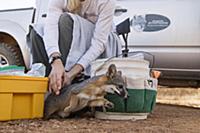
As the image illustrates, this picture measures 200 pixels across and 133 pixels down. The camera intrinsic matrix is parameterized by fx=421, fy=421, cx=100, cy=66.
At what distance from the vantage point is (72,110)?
2115 mm

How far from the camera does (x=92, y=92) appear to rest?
6.70 ft

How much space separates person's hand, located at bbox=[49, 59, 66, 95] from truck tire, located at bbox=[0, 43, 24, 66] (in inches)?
56.8

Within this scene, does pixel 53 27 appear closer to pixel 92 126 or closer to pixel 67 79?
pixel 67 79

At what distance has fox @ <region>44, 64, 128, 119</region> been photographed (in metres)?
2.04

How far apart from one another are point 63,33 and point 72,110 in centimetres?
49

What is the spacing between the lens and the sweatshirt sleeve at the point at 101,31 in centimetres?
233

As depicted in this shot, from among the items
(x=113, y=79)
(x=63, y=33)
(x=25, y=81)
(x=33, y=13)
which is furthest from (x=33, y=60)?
(x=33, y=13)

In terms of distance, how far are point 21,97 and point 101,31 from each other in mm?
607

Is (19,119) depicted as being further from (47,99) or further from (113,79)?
(113,79)

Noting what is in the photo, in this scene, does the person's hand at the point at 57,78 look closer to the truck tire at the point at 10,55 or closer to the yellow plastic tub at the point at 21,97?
the yellow plastic tub at the point at 21,97

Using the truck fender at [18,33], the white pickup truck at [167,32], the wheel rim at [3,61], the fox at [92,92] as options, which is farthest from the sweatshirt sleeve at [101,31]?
the wheel rim at [3,61]

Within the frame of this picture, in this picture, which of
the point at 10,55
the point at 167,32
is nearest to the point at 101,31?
the point at 167,32

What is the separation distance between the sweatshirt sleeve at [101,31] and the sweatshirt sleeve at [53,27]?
0.17 metres

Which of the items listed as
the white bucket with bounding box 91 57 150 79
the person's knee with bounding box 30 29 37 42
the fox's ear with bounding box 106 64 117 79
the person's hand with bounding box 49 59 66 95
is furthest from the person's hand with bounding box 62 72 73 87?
the person's knee with bounding box 30 29 37 42
